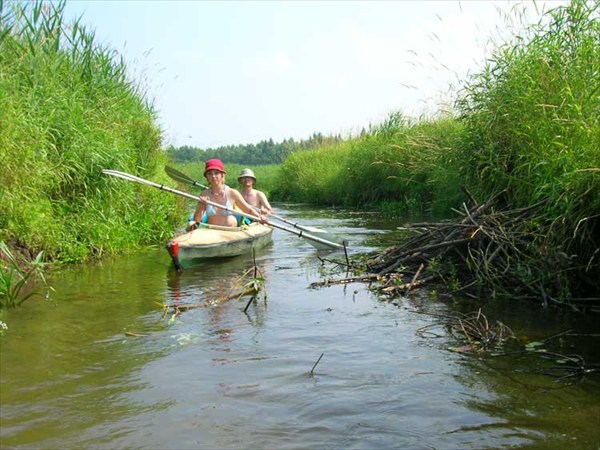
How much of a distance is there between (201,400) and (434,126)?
12010mm

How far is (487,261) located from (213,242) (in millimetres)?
3968

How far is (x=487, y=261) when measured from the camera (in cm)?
610

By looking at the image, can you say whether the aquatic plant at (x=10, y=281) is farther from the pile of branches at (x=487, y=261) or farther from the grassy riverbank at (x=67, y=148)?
the pile of branches at (x=487, y=261)

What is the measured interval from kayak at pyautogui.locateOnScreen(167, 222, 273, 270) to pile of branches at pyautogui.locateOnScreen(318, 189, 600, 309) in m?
2.02

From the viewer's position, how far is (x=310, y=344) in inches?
200

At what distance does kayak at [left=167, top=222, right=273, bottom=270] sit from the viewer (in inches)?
326

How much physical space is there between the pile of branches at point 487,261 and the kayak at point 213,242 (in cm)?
202

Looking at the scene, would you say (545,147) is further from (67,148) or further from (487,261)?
(67,148)

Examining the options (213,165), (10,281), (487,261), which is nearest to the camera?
(10,281)

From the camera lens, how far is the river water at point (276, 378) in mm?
3424

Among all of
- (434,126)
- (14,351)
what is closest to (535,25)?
(14,351)

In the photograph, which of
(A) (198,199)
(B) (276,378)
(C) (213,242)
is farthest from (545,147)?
(A) (198,199)

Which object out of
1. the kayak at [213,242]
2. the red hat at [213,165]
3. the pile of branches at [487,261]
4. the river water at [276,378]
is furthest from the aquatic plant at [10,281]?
the red hat at [213,165]

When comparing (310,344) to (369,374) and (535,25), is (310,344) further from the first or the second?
(535,25)
